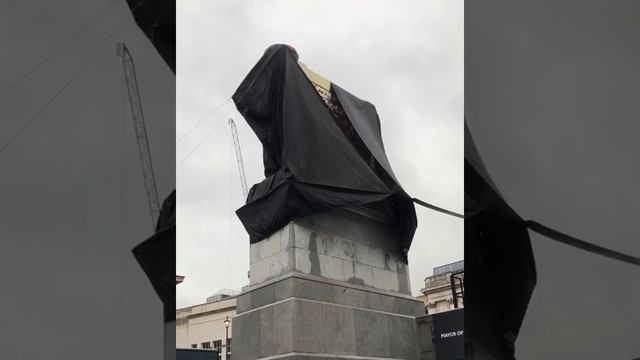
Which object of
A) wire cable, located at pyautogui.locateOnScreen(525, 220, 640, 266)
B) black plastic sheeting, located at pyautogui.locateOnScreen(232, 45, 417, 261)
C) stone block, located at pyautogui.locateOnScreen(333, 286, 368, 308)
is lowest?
wire cable, located at pyautogui.locateOnScreen(525, 220, 640, 266)

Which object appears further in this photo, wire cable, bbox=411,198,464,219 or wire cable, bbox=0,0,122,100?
wire cable, bbox=411,198,464,219

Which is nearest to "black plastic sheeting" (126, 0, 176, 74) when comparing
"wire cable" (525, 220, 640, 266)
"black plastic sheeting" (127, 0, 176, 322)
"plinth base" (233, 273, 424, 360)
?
"black plastic sheeting" (127, 0, 176, 322)

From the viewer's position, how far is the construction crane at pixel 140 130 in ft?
6.99

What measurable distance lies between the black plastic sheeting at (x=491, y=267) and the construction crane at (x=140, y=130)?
46.7 inches

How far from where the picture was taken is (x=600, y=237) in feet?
6.52

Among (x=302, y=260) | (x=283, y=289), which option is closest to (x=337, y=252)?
(x=302, y=260)

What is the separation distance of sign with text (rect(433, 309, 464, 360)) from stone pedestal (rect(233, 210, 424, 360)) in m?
0.33

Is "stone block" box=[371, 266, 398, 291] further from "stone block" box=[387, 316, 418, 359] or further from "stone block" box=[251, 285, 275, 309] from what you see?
"stone block" box=[251, 285, 275, 309]

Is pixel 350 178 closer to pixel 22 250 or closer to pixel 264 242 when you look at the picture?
pixel 264 242

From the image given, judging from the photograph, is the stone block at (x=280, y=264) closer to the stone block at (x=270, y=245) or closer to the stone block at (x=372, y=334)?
the stone block at (x=270, y=245)

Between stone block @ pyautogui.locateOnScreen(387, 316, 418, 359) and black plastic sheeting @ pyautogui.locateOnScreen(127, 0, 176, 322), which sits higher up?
black plastic sheeting @ pyautogui.locateOnScreen(127, 0, 176, 322)

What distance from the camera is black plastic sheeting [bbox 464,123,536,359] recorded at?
2133mm

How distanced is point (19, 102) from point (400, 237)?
6660mm

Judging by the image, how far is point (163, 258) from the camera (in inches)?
83.0
